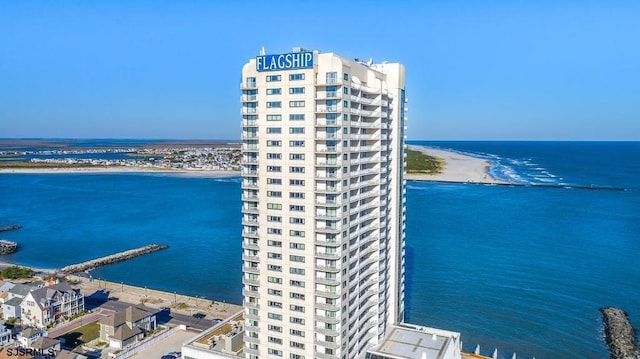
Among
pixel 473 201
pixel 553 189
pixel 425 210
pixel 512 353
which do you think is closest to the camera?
pixel 512 353

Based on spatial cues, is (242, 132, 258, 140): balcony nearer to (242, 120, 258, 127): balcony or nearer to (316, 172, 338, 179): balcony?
(242, 120, 258, 127): balcony

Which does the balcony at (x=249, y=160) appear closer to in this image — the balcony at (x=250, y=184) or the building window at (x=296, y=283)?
the balcony at (x=250, y=184)

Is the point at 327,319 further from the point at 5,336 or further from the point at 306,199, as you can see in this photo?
the point at 5,336

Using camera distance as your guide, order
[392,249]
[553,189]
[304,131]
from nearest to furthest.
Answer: [304,131] < [392,249] < [553,189]

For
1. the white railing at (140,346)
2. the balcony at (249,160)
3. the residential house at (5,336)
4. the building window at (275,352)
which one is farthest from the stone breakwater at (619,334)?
the residential house at (5,336)

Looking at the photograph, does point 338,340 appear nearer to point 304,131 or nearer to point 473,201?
point 304,131

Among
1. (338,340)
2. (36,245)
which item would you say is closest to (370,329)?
(338,340)

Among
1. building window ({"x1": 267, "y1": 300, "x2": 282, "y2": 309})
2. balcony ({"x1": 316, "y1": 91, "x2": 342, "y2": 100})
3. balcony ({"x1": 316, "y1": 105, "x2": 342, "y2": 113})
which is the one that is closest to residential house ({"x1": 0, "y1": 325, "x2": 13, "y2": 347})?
building window ({"x1": 267, "y1": 300, "x2": 282, "y2": 309})
